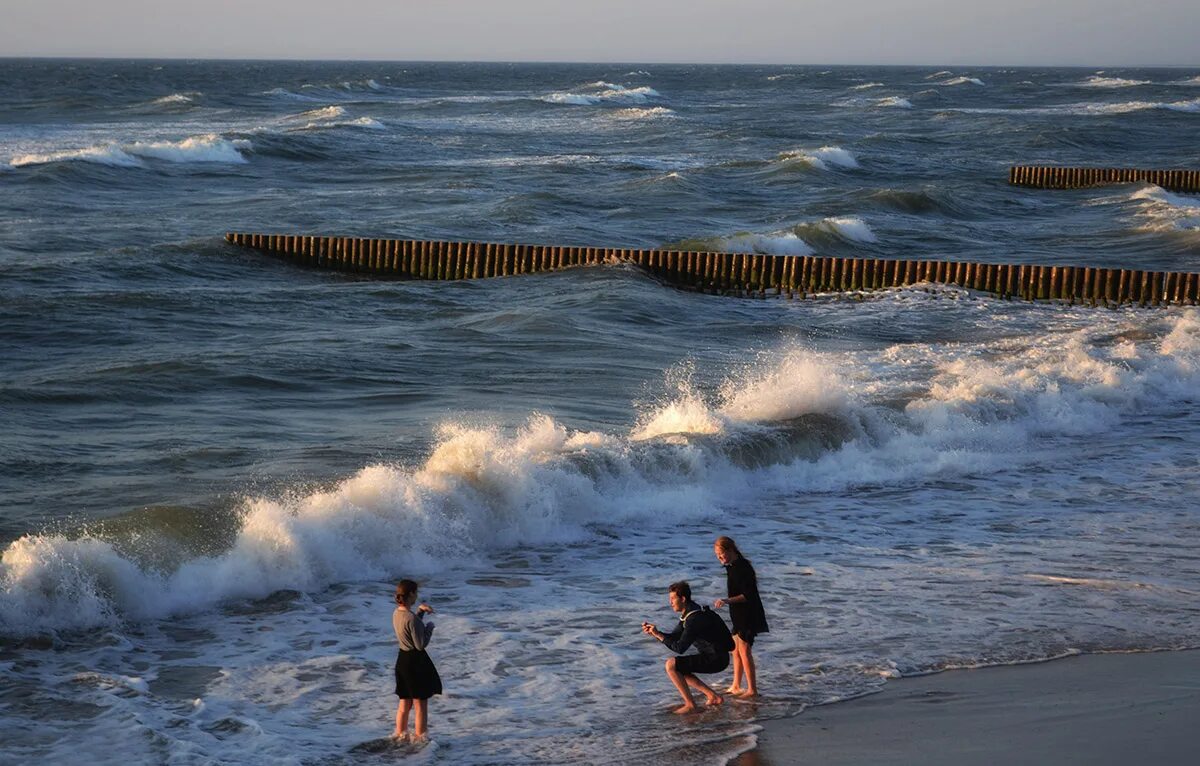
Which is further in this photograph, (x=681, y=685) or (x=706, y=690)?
(x=706, y=690)

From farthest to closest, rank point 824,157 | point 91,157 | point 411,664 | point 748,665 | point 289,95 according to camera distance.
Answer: point 289,95 < point 824,157 < point 91,157 < point 748,665 < point 411,664

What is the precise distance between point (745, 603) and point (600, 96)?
11503cm

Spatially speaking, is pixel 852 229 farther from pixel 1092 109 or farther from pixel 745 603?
pixel 1092 109

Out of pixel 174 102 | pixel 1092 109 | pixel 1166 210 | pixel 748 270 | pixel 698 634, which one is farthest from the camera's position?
pixel 1092 109

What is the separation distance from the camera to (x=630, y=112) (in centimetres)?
9175

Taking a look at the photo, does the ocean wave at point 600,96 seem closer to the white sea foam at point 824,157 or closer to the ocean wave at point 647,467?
the white sea foam at point 824,157

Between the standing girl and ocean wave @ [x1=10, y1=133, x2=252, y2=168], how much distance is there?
3912 cm

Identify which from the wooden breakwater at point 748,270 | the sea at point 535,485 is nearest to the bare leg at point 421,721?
the sea at point 535,485

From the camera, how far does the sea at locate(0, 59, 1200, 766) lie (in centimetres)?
959

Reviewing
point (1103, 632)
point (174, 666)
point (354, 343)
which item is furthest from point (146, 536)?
point (354, 343)

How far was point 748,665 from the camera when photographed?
9438 mm

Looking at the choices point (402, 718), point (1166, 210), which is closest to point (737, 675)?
point (402, 718)

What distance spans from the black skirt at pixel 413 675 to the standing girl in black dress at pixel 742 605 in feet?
6.08

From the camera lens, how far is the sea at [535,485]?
31.4 feet
